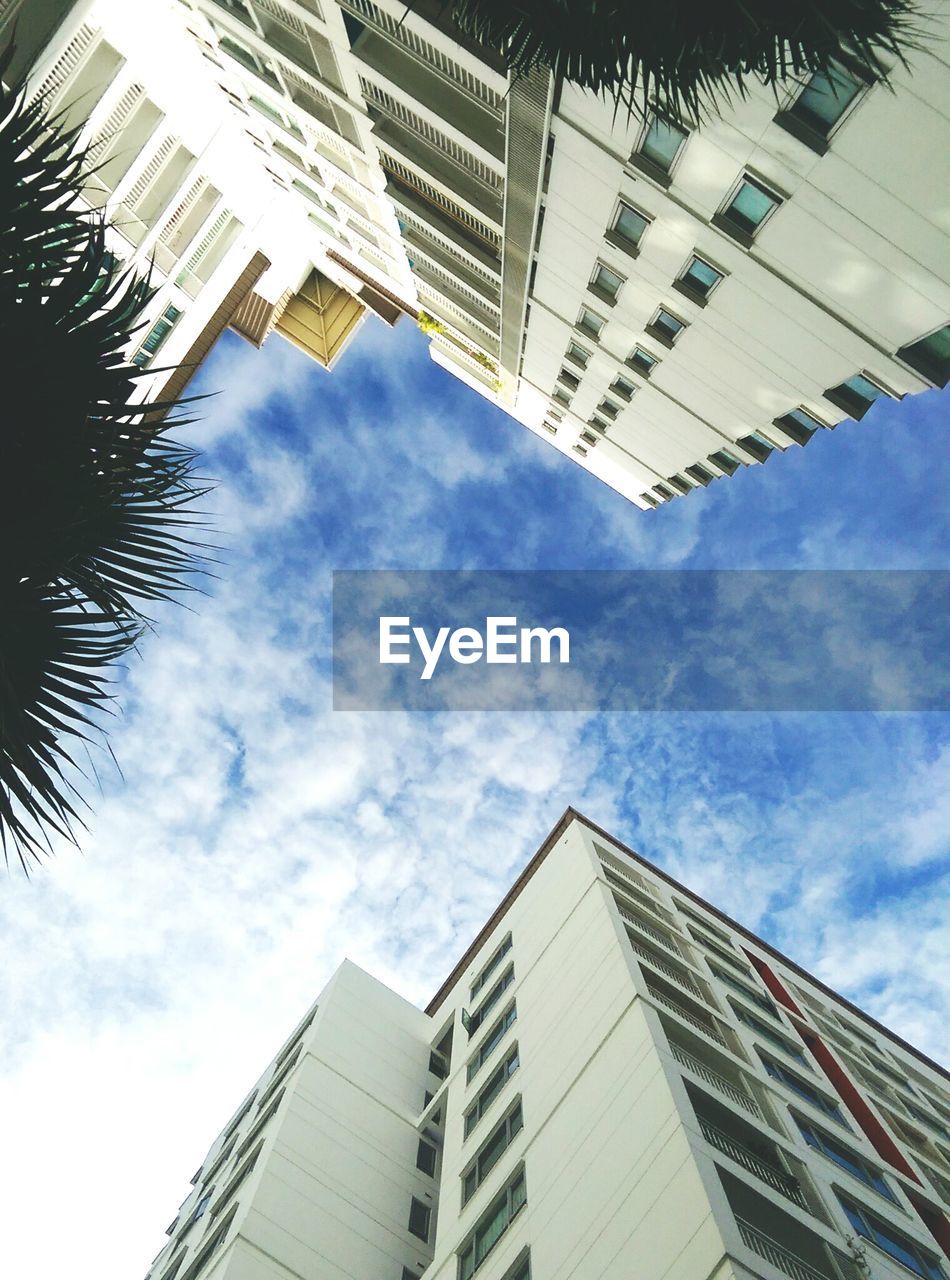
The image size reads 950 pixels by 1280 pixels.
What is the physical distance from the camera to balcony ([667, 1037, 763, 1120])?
1297cm

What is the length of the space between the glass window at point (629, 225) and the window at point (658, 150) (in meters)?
1.20

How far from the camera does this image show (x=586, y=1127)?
12.8 metres

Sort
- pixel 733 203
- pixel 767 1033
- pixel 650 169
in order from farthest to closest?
1. pixel 767 1033
2. pixel 650 169
3. pixel 733 203

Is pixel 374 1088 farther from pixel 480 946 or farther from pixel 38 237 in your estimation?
pixel 38 237

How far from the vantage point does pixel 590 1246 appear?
10.8 metres

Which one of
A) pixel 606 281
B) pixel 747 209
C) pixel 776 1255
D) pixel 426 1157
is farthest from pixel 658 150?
pixel 426 1157

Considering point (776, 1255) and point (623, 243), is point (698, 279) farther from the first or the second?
point (776, 1255)

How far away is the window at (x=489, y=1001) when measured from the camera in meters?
21.8

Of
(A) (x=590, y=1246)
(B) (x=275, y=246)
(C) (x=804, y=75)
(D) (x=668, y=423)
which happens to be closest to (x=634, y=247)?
(C) (x=804, y=75)

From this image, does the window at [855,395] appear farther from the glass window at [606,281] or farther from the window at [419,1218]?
the window at [419,1218]

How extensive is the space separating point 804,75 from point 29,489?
33.1ft

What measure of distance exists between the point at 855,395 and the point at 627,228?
505cm

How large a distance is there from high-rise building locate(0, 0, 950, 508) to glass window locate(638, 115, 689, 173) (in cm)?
4

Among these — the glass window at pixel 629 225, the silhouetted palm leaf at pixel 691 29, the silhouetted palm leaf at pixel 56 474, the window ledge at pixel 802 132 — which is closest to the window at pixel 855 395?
the window ledge at pixel 802 132
